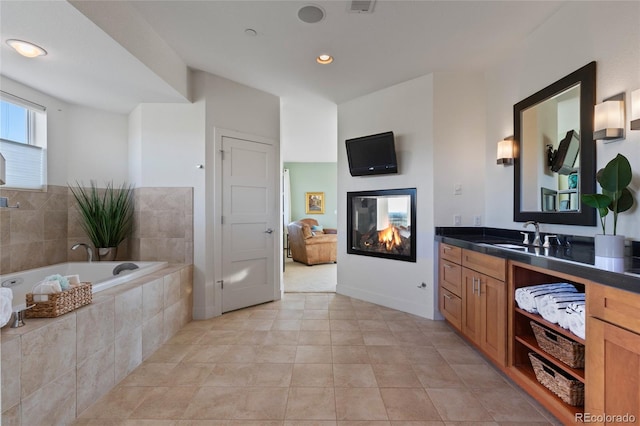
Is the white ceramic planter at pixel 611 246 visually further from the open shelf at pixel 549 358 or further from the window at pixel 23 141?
the window at pixel 23 141

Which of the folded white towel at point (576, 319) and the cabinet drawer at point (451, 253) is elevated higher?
the cabinet drawer at point (451, 253)

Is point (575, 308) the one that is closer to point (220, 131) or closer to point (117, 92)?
point (220, 131)

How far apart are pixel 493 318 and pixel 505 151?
1.55 metres

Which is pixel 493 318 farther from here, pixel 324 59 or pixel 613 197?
pixel 324 59

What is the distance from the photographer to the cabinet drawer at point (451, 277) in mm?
2434

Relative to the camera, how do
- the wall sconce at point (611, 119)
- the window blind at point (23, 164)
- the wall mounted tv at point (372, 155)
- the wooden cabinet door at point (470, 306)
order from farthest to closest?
the wall mounted tv at point (372, 155), the window blind at point (23, 164), the wooden cabinet door at point (470, 306), the wall sconce at point (611, 119)

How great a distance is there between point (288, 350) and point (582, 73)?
2.92 meters

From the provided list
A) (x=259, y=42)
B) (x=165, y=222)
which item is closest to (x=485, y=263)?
(x=259, y=42)

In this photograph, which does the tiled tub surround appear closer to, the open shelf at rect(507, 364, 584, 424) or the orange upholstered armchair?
the open shelf at rect(507, 364, 584, 424)

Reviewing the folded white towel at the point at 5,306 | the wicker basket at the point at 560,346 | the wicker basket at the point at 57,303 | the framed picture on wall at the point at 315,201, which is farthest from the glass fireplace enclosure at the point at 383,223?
the framed picture on wall at the point at 315,201

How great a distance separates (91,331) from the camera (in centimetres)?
170

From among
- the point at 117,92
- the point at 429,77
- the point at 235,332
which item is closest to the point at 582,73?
the point at 429,77

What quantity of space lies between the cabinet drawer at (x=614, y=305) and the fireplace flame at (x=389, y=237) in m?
2.13

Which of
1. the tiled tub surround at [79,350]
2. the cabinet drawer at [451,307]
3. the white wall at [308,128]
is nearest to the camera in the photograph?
the tiled tub surround at [79,350]
